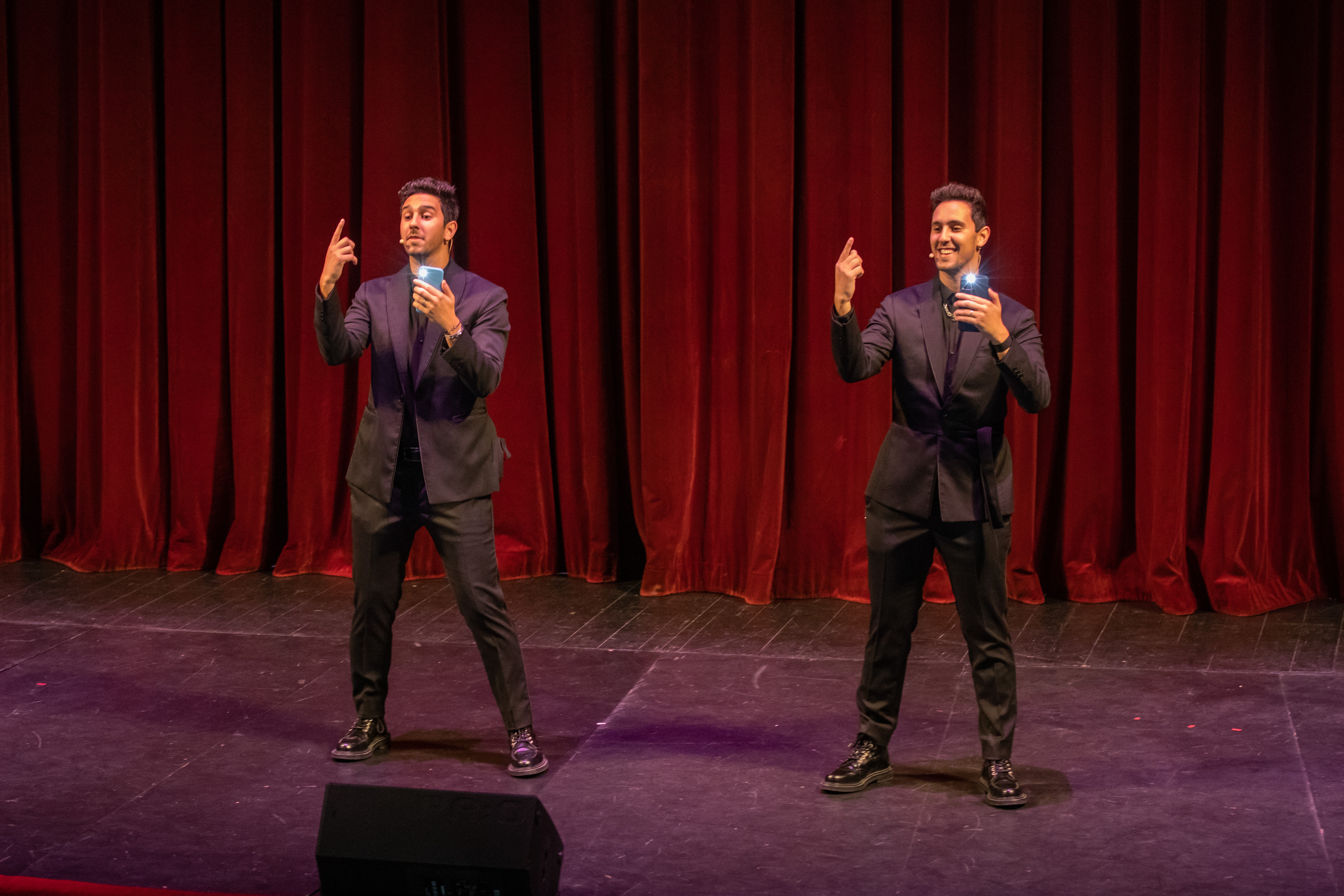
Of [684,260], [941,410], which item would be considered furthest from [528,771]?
[684,260]

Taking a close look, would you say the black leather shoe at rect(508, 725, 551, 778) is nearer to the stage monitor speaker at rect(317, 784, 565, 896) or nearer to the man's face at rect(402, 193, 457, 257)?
the stage monitor speaker at rect(317, 784, 565, 896)

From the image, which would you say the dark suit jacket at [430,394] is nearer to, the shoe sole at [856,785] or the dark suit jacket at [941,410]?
the dark suit jacket at [941,410]

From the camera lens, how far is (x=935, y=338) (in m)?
3.49

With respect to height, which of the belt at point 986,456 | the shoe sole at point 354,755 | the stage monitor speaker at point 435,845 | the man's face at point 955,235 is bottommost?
the shoe sole at point 354,755

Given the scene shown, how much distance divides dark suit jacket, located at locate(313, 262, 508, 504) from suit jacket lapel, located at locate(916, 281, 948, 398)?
1.06m

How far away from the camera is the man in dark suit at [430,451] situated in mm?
3688

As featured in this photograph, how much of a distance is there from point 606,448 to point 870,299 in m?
1.25

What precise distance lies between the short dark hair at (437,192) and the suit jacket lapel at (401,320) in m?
0.18

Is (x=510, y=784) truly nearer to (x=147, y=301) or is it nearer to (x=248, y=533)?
(x=248, y=533)

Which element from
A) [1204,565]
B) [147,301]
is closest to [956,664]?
[1204,565]

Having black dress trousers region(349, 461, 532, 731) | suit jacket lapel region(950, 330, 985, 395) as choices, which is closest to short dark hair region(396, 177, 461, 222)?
black dress trousers region(349, 461, 532, 731)

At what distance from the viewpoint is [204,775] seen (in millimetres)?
3768

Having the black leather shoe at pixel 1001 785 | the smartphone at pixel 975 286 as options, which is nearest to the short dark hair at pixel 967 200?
the smartphone at pixel 975 286

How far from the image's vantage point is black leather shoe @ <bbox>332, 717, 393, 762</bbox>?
151 inches
